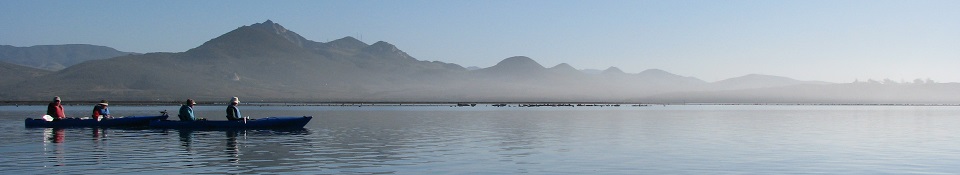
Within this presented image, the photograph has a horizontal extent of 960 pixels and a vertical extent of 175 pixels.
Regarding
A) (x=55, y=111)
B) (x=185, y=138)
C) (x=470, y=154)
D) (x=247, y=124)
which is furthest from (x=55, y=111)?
(x=470, y=154)

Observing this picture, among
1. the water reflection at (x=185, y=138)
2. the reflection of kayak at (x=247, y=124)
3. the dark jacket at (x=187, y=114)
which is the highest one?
the dark jacket at (x=187, y=114)

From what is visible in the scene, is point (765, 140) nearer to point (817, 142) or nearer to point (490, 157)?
point (817, 142)

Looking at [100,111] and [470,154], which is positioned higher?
[100,111]

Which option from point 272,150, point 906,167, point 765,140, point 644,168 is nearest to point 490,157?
point 644,168

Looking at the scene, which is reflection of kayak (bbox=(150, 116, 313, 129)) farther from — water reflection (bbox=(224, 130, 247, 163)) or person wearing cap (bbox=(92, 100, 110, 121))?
person wearing cap (bbox=(92, 100, 110, 121))

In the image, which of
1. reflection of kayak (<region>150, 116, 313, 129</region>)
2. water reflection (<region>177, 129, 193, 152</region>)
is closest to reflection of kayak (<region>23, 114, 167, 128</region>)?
reflection of kayak (<region>150, 116, 313, 129</region>)

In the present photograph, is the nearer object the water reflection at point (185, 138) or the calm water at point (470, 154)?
the calm water at point (470, 154)

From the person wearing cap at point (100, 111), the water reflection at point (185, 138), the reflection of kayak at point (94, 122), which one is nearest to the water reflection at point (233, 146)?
the water reflection at point (185, 138)

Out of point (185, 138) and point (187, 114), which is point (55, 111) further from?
point (185, 138)

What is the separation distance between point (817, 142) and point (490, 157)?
Answer: 18.6m

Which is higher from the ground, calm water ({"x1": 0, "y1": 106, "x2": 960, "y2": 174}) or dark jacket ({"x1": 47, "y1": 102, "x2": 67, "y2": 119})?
dark jacket ({"x1": 47, "y1": 102, "x2": 67, "y2": 119})

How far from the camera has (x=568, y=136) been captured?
4953 cm

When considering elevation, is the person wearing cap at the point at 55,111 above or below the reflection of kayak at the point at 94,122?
above

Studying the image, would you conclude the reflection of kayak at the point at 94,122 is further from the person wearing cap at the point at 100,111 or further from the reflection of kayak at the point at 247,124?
the reflection of kayak at the point at 247,124
